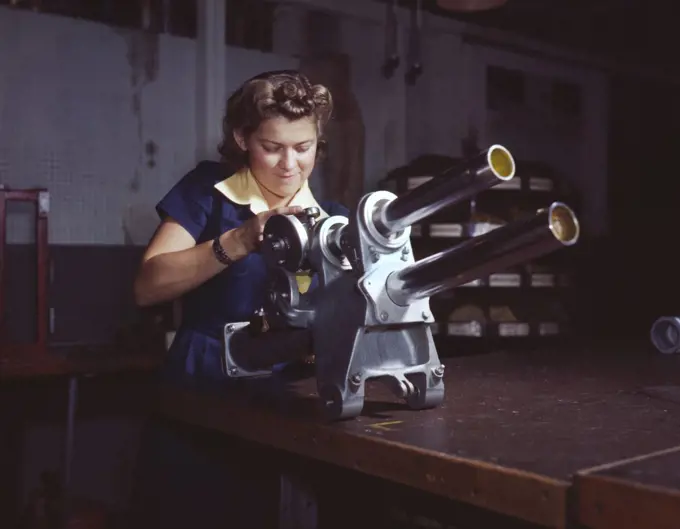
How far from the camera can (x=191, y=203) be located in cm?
158

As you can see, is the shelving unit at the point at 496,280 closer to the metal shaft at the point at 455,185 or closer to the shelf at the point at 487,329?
the shelf at the point at 487,329

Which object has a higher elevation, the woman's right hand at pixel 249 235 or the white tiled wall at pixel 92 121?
the white tiled wall at pixel 92 121

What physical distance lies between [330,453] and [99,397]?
2.54 metres

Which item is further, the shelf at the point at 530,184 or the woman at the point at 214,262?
the shelf at the point at 530,184

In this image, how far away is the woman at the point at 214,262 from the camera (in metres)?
1.50

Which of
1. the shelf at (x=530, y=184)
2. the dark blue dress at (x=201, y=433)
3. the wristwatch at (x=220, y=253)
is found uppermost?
the shelf at (x=530, y=184)

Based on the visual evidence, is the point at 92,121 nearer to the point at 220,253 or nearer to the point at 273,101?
the point at 273,101

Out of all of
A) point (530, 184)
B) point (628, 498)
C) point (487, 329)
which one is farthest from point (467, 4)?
point (628, 498)

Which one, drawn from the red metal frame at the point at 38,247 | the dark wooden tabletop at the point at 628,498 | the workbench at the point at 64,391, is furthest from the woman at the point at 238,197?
the red metal frame at the point at 38,247

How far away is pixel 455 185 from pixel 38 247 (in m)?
2.56

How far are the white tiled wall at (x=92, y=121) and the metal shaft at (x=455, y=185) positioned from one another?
2.54 metres

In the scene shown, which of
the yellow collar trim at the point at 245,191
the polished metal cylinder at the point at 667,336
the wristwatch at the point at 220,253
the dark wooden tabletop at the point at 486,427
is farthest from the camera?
the polished metal cylinder at the point at 667,336

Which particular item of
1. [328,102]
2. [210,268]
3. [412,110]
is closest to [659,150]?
[412,110]

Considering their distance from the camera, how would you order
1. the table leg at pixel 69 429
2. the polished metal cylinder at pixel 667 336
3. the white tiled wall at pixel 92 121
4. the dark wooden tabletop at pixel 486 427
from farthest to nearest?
the white tiled wall at pixel 92 121 → the table leg at pixel 69 429 → the polished metal cylinder at pixel 667 336 → the dark wooden tabletop at pixel 486 427
